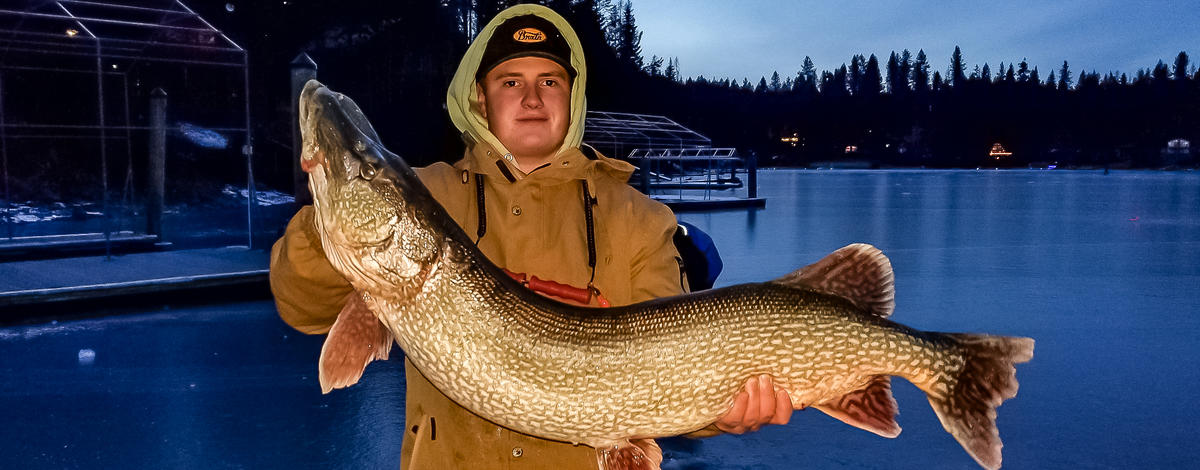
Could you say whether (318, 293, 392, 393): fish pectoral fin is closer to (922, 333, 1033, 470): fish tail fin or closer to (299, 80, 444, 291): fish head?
(299, 80, 444, 291): fish head

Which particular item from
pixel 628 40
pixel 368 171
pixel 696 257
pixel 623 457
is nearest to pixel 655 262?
pixel 623 457

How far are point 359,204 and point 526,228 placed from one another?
1.56 feet

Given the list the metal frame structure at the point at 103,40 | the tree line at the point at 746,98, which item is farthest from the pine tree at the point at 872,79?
the metal frame structure at the point at 103,40

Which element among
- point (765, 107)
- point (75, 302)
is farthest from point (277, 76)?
point (765, 107)

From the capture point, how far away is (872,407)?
6.51ft

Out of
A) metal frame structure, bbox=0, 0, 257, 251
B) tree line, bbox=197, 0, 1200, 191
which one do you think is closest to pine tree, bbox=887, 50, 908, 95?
tree line, bbox=197, 0, 1200, 191

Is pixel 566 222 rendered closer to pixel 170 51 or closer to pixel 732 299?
pixel 732 299

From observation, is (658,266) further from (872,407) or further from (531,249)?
(872,407)

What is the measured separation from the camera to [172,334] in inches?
A: 229

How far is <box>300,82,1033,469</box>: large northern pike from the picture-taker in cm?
176

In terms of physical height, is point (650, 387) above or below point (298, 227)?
below

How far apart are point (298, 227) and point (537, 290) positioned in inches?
23.7

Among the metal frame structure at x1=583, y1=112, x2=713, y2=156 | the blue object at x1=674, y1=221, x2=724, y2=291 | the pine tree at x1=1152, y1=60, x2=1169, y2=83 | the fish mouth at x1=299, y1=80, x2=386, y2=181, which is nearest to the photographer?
the fish mouth at x1=299, y1=80, x2=386, y2=181

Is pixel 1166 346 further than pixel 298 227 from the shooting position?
Yes
